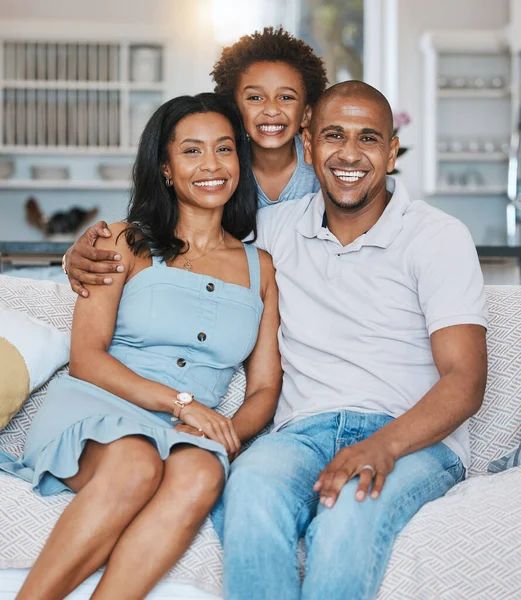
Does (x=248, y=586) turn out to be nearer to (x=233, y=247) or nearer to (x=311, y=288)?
(x=311, y=288)

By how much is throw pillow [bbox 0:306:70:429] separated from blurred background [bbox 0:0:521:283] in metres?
4.36

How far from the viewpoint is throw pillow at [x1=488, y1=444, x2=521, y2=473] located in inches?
72.5

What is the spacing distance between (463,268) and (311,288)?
347 mm

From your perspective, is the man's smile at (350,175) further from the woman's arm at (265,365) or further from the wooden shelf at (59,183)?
the wooden shelf at (59,183)

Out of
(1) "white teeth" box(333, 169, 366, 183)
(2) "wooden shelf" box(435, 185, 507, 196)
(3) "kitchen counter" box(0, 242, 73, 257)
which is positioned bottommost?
(3) "kitchen counter" box(0, 242, 73, 257)

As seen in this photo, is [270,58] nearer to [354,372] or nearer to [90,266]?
[90,266]

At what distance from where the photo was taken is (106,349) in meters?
1.85

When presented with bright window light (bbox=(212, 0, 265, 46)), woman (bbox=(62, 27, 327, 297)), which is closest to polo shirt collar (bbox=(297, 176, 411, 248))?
woman (bbox=(62, 27, 327, 297))

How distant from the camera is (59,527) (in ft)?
4.89

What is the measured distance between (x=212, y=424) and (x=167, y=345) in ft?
0.80

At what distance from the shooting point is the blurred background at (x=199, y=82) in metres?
6.23

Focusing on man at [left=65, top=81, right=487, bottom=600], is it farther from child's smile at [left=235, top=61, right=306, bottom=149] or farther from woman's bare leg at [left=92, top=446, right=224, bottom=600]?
child's smile at [left=235, top=61, right=306, bottom=149]

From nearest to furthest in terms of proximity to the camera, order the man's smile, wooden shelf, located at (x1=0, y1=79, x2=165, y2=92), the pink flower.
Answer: the man's smile, the pink flower, wooden shelf, located at (x1=0, y1=79, x2=165, y2=92)

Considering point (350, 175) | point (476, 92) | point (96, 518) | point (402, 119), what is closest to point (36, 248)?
point (402, 119)
